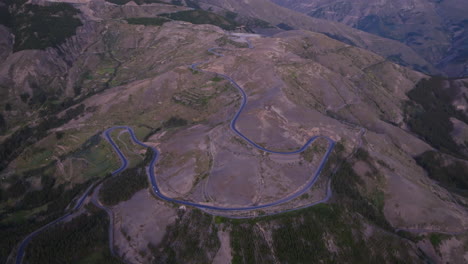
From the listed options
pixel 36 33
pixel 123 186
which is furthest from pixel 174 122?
pixel 36 33

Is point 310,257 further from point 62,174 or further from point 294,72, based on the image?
A: point 294,72

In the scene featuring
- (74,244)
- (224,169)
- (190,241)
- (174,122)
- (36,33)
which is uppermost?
(224,169)

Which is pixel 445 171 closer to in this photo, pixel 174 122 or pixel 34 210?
pixel 174 122

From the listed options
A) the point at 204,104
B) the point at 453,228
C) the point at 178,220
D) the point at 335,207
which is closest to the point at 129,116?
the point at 204,104

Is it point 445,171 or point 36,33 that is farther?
point 36,33

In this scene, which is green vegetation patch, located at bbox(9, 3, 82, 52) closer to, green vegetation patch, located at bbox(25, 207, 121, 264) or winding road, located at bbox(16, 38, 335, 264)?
winding road, located at bbox(16, 38, 335, 264)
